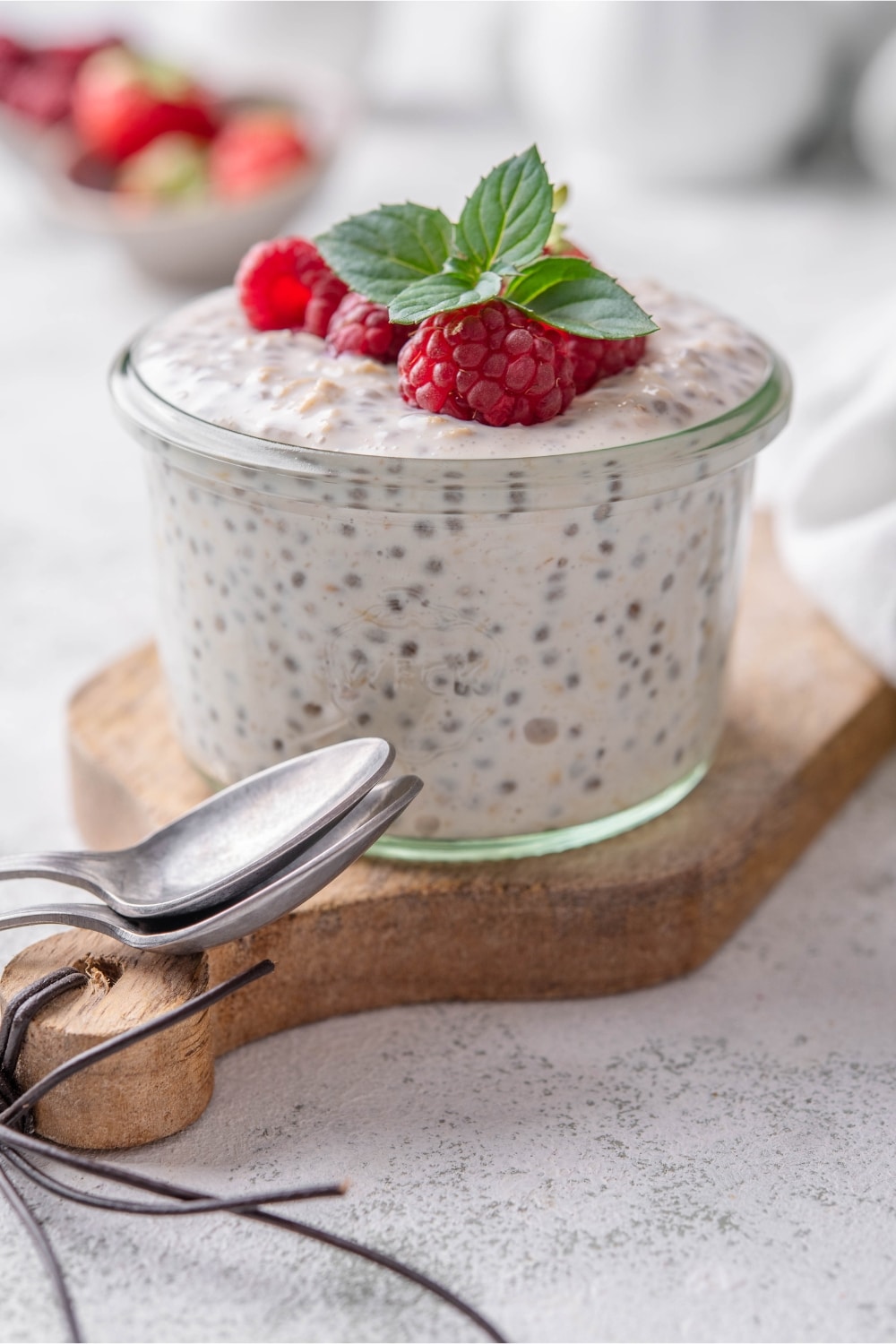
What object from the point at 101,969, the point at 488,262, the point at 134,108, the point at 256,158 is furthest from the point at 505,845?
the point at 134,108

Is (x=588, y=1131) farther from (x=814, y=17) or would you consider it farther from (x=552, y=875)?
(x=814, y=17)

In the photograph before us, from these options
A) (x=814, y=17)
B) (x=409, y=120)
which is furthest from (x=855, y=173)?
(x=409, y=120)

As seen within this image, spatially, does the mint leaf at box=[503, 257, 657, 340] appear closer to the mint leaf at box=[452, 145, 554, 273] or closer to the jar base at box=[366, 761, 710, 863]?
the mint leaf at box=[452, 145, 554, 273]

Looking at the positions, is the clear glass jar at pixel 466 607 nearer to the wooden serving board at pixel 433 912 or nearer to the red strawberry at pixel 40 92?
the wooden serving board at pixel 433 912

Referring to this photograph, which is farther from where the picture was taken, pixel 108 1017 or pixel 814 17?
pixel 814 17

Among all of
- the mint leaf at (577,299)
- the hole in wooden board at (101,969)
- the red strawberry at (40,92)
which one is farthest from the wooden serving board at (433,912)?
the red strawberry at (40,92)

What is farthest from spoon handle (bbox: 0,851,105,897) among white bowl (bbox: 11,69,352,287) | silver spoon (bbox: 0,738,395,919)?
white bowl (bbox: 11,69,352,287)
